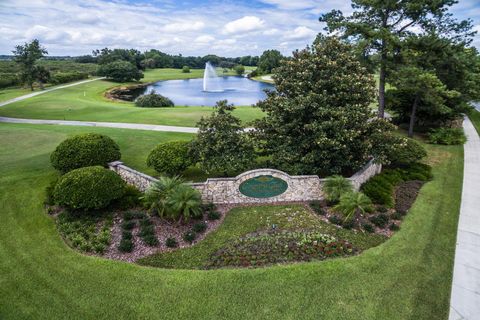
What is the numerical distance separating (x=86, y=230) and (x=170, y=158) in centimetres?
482

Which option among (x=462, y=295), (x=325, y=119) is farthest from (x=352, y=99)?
(x=462, y=295)

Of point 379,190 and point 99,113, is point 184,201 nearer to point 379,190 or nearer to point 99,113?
point 379,190

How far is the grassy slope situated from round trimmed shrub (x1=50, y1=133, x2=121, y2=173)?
3288 mm

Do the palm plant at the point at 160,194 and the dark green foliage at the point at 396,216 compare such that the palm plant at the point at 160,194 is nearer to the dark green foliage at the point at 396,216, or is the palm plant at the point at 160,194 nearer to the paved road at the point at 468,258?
the dark green foliage at the point at 396,216

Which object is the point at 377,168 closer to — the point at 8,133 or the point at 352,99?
the point at 352,99

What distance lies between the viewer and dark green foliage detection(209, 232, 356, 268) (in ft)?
31.4

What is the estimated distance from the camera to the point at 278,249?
1008cm

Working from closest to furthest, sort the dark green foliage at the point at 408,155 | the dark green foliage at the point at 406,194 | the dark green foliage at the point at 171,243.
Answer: the dark green foliage at the point at 171,243
the dark green foliage at the point at 406,194
the dark green foliage at the point at 408,155

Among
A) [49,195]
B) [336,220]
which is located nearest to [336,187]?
[336,220]

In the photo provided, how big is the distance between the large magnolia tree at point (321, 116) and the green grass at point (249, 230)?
98.9 inches

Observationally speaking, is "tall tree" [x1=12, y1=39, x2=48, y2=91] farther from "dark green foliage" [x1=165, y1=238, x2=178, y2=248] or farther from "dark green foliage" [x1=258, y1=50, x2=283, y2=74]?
"dark green foliage" [x1=258, y1=50, x2=283, y2=74]

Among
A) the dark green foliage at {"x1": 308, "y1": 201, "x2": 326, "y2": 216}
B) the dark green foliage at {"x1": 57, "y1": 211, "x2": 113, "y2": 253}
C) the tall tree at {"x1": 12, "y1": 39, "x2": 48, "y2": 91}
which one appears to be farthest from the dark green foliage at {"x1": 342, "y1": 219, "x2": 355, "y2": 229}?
the tall tree at {"x1": 12, "y1": 39, "x2": 48, "y2": 91}

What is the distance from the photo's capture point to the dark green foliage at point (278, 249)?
9.56 m

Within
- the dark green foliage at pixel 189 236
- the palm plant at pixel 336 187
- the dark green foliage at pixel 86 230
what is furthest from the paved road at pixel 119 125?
the dark green foliage at pixel 189 236
